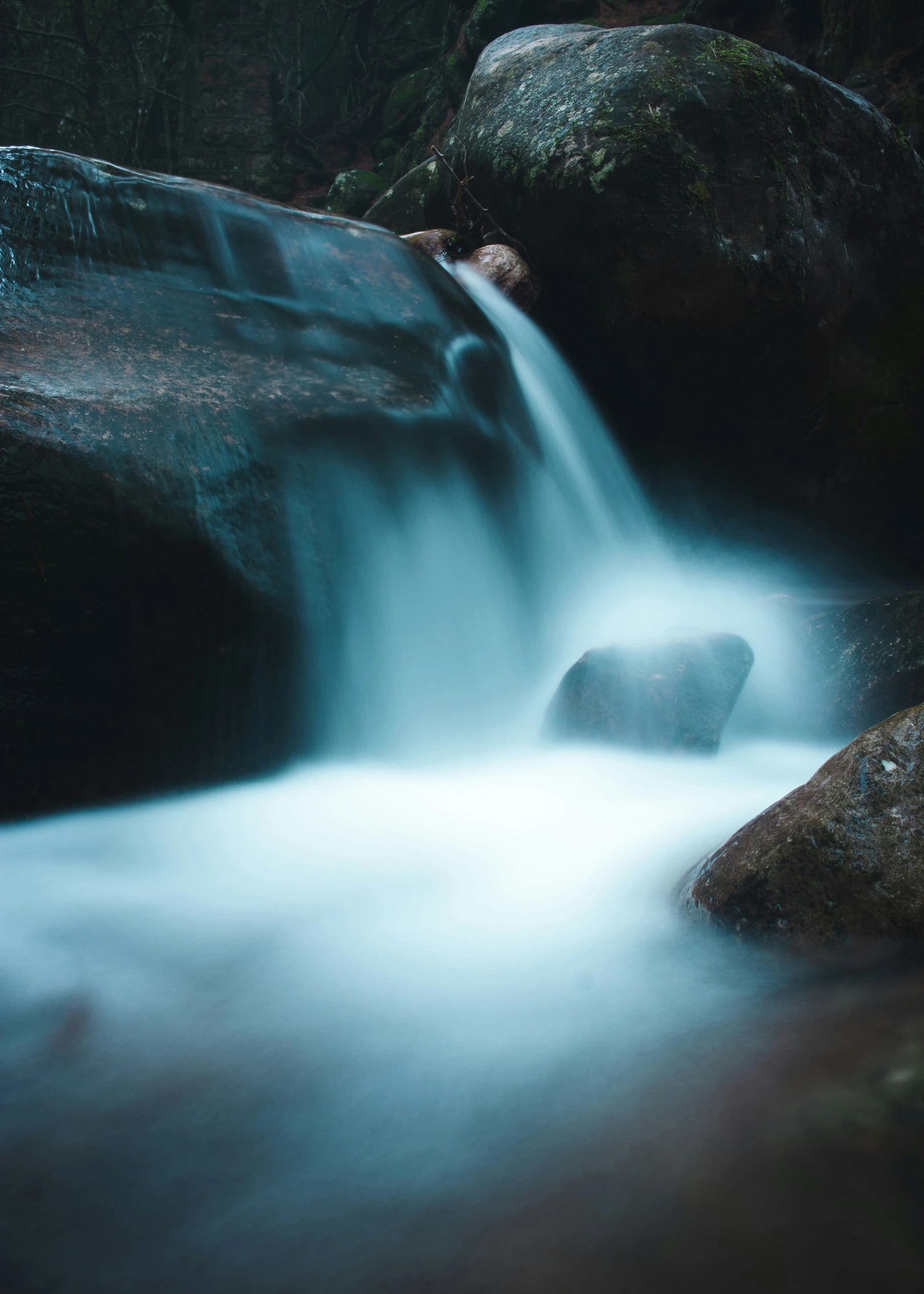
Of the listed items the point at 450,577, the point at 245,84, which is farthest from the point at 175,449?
the point at 245,84

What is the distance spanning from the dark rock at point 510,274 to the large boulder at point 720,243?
109 mm

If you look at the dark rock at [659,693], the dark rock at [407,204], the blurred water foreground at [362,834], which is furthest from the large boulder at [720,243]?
the dark rock at [659,693]

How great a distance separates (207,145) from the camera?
1580cm

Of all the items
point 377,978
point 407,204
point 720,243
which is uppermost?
point 407,204

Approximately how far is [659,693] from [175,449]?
2433mm

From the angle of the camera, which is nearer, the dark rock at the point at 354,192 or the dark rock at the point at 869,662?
the dark rock at the point at 869,662

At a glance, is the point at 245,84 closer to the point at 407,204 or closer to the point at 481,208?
the point at 407,204

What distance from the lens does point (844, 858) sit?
5.96 ft

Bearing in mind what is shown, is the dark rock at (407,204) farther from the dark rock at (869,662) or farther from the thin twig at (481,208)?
the dark rock at (869,662)

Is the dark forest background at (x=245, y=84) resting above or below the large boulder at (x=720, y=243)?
above

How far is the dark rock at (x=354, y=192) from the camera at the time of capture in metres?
13.1

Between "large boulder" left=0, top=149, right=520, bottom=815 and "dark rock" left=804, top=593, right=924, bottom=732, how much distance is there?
223 centimetres

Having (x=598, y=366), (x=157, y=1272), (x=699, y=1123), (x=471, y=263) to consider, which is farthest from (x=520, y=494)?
(x=157, y=1272)

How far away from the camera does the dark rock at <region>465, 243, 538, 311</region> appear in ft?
19.3
